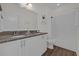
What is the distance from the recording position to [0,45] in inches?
47.8

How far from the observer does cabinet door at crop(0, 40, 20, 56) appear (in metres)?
1.23

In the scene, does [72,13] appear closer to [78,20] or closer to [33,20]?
[78,20]

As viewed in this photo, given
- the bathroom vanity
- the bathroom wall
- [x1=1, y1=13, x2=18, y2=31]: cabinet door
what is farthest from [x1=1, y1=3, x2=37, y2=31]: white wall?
the bathroom wall

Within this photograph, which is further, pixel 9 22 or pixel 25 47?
pixel 25 47

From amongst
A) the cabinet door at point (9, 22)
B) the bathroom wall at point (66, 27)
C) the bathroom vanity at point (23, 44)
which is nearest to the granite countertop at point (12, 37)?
the bathroom vanity at point (23, 44)

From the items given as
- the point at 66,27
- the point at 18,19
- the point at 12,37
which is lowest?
the point at 12,37

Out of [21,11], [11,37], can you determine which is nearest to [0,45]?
[11,37]

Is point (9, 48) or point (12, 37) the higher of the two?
point (12, 37)

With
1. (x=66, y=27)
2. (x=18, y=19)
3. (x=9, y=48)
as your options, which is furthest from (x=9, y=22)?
(x=66, y=27)

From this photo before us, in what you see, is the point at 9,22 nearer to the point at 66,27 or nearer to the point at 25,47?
the point at 25,47

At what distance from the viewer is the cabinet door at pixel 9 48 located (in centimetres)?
123

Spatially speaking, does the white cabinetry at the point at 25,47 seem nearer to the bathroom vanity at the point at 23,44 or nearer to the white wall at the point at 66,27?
the bathroom vanity at the point at 23,44

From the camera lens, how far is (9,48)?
1.32 m

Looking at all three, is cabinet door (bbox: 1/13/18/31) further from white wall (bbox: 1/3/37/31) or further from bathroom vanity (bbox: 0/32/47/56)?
bathroom vanity (bbox: 0/32/47/56)
